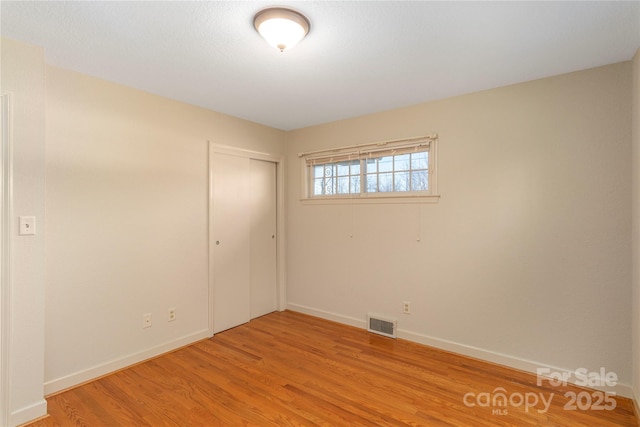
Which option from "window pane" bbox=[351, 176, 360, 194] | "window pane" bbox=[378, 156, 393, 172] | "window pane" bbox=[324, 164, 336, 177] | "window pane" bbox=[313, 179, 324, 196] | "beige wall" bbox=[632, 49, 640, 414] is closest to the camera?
"beige wall" bbox=[632, 49, 640, 414]

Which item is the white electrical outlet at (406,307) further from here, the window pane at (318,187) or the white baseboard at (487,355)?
the window pane at (318,187)

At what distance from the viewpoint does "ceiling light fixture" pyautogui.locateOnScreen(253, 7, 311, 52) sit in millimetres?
1688

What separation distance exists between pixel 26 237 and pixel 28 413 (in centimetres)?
112

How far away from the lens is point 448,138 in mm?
3020

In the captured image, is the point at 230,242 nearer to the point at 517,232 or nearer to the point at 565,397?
the point at 517,232

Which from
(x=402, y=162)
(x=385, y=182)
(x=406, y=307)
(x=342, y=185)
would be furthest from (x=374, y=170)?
(x=406, y=307)

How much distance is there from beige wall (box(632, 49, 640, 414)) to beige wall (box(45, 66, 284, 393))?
3528 millimetres

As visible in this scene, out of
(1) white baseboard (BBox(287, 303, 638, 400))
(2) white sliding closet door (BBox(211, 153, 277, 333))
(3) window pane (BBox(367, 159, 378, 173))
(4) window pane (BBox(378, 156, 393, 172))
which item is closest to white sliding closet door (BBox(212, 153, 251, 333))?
(2) white sliding closet door (BBox(211, 153, 277, 333))

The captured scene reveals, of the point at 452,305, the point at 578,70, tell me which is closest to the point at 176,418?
the point at 452,305

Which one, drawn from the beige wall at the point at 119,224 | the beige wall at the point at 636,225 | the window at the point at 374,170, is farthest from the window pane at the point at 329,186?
the beige wall at the point at 636,225

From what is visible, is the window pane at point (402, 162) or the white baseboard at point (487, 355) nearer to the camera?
the white baseboard at point (487, 355)

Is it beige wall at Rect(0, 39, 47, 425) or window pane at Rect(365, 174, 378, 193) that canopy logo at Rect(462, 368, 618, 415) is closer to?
window pane at Rect(365, 174, 378, 193)

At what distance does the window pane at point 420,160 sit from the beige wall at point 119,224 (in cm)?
217

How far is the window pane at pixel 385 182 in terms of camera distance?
3.43 metres
